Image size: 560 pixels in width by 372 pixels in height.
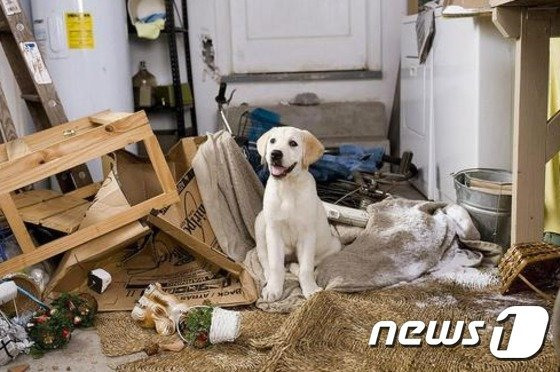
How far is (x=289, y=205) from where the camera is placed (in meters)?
2.07

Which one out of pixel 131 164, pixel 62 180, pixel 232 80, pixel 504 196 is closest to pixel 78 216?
pixel 131 164

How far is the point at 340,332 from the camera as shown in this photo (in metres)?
1.67

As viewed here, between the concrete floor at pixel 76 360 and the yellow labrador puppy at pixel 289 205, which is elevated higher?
the yellow labrador puppy at pixel 289 205

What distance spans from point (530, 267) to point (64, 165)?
1539 mm

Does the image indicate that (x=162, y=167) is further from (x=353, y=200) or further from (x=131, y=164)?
(x=353, y=200)

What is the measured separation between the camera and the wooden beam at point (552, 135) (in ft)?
6.05

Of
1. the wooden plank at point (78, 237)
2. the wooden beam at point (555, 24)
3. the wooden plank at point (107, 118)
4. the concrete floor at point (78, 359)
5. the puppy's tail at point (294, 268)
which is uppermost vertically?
the wooden beam at point (555, 24)

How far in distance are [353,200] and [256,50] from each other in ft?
5.22

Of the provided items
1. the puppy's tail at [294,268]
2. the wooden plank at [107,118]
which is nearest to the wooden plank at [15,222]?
the wooden plank at [107,118]

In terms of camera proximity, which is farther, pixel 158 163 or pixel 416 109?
pixel 416 109

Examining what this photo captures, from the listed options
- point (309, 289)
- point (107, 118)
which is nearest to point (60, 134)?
point (107, 118)

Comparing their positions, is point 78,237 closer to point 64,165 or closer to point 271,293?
point 64,165

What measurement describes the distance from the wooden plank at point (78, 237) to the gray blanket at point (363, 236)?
1.07ft

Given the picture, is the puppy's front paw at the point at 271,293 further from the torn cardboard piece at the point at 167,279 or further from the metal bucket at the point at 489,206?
the metal bucket at the point at 489,206
